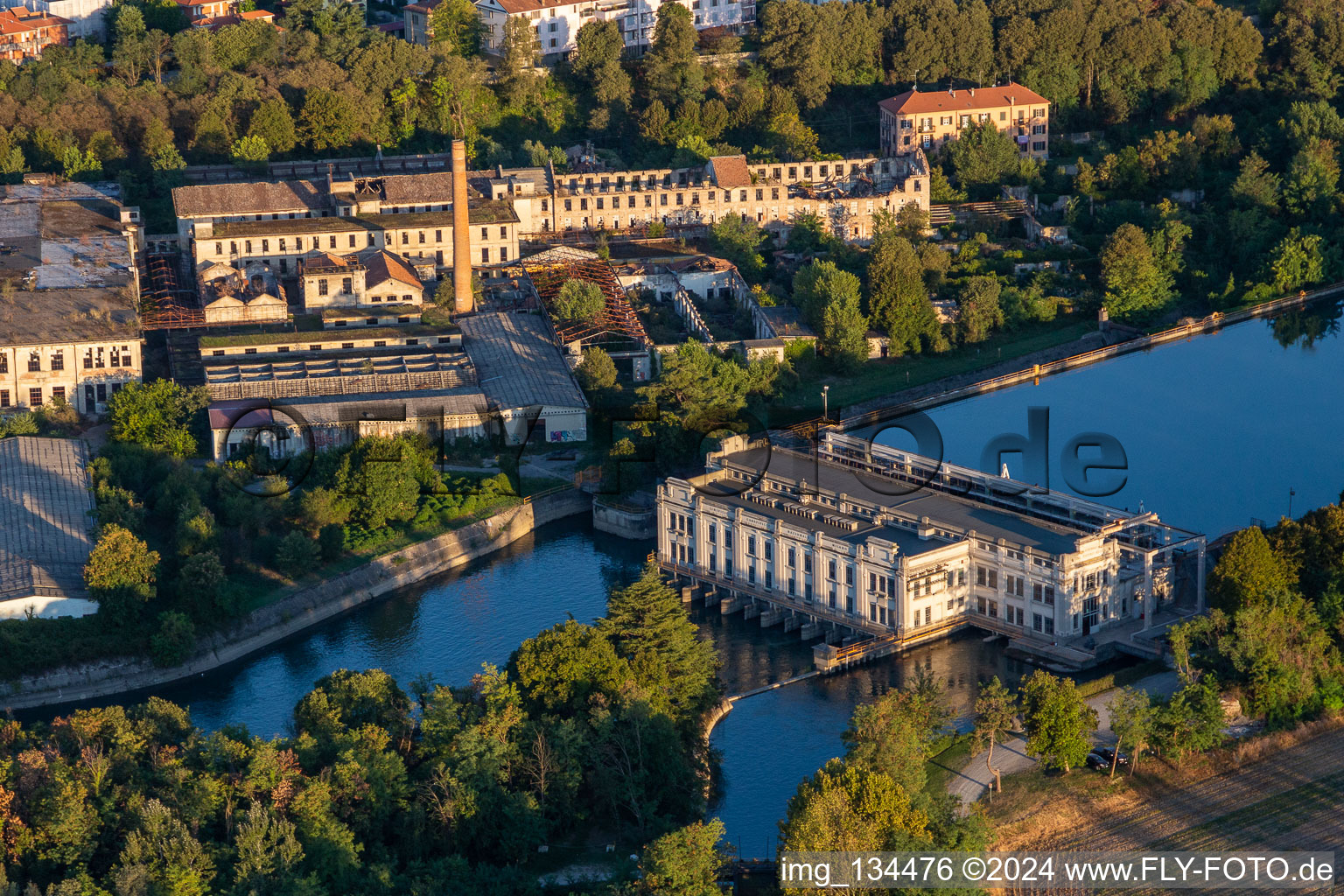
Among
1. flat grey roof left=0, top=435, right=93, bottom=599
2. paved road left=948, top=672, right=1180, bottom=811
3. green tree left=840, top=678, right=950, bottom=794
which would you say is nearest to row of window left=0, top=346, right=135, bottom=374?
flat grey roof left=0, top=435, right=93, bottom=599

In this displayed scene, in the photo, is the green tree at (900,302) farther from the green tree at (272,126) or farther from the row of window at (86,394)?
the green tree at (272,126)

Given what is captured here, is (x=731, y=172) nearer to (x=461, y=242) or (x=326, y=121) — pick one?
(x=461, y=242)

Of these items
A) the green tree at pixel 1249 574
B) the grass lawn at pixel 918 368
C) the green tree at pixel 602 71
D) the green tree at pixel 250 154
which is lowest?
the green tree at pixel 1249 574

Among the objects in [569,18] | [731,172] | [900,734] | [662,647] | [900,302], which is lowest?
[900,734]

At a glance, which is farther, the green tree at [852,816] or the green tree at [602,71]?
the green tree at [602,71]

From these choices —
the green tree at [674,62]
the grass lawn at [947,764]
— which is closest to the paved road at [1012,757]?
the grass lawn at [947,764]

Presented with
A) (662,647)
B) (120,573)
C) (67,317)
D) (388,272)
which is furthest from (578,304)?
(662,647)

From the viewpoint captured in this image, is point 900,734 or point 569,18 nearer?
point 900,734
